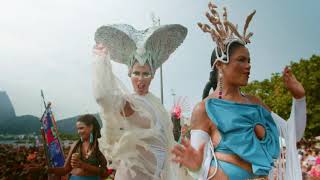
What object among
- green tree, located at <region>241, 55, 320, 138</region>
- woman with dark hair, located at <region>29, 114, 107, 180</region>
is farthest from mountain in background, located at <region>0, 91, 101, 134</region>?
green tree, located at <region>241, 55, 320, 138</region>

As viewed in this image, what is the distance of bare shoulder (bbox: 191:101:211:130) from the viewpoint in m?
3.02

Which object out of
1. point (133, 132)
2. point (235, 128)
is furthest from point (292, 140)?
point (133, 132)

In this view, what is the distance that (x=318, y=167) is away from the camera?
8617 millimetres

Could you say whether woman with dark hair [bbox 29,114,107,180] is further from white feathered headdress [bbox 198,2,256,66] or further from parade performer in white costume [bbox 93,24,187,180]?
white feathered headdress [bbox 198,2,256,66]

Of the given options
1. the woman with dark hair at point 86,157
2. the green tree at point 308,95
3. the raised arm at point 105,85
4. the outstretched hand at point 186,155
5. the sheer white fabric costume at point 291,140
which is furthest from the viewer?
the green tree at point 308,95

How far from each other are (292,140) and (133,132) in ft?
4.70

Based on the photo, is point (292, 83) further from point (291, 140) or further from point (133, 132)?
point (133, 132)

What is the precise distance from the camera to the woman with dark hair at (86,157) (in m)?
4.81

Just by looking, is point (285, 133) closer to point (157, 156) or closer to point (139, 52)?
point (157, 156)

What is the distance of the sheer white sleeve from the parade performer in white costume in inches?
51.8

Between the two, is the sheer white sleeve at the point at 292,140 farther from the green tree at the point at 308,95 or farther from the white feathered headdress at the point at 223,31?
the green tree at the point at 308,95

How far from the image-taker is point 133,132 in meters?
4.03

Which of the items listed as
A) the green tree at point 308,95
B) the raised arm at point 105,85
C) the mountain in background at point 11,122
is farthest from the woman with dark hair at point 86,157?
the green tree at point 308,95

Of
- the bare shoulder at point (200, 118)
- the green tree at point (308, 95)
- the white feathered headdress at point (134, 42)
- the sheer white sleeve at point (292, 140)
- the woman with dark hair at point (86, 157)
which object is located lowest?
the green tree at point (308, 95)
